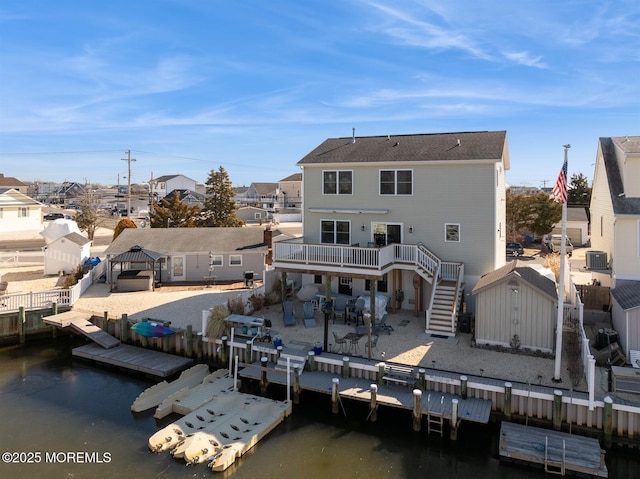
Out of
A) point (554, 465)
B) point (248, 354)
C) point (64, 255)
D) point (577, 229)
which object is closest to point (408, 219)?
point (248, 354)

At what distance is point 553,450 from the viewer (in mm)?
→ 11180

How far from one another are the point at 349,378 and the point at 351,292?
8.24m

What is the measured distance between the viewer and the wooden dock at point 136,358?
1662cm

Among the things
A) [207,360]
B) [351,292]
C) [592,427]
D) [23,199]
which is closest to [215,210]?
[351,292]

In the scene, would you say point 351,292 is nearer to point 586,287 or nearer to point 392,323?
point 392,323

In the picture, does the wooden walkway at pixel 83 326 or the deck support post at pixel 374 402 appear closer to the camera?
the deck support post at pixel 374 402

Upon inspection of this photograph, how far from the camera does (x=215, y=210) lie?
44.1 m

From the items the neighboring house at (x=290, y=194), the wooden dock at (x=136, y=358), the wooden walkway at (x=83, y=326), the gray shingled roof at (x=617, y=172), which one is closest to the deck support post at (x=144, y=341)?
the wooden dock at (x=136, y=358)

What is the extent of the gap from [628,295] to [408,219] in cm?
927

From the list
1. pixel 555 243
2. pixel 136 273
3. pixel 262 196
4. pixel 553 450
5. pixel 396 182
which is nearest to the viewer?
pixel 553 450

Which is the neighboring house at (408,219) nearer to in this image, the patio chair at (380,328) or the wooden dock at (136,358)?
the patio chair at (380,328)

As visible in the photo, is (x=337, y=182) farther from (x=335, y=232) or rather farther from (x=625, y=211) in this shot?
(x=625, y=211)

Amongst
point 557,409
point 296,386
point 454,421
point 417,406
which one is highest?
point 557,409

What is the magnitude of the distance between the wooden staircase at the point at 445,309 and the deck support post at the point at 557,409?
5.46 metres
